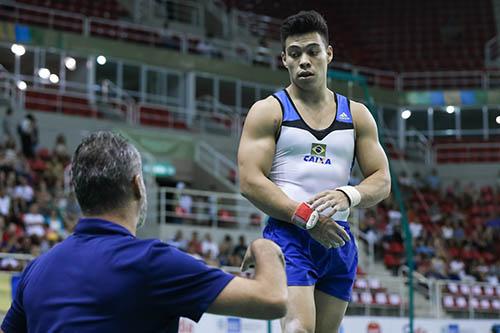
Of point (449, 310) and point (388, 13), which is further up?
point (388, 13)

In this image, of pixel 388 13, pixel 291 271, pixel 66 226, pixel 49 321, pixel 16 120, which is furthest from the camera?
pixel 388 13

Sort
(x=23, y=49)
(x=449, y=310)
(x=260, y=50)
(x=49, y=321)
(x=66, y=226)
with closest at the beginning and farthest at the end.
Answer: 1. (x=49, y=321)
2. (x=66, y=226)
3. (x=449, y=310)
4. (x=23, y=49)
5. (x=260, y=50)

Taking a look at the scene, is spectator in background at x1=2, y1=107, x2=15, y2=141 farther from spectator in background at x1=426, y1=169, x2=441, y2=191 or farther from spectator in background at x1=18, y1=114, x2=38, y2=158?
spectator in background at x1=426, y1=169, x2=441, y2=191

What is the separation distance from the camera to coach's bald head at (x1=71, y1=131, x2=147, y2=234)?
3152mm

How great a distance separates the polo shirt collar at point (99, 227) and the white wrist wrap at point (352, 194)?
2.22 meters

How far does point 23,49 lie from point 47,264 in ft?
83.8

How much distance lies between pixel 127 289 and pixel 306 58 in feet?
8.86

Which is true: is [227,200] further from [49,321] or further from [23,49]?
[49,321]

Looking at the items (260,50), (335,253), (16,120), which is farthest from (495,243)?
(335,253)

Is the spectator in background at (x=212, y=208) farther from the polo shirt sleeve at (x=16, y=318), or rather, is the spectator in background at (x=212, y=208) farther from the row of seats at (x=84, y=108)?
the polo shirt sleeve at (x=16, y=318)

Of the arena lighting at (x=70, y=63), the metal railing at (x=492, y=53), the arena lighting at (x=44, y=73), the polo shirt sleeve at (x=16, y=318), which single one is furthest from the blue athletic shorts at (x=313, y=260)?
the metal railing at (x=492, y=53)

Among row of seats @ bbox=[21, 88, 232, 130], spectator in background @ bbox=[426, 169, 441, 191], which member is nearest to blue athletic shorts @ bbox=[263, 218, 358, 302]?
row of seats @ bbox=[21, 88, 232, 130]

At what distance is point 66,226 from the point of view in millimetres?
17859

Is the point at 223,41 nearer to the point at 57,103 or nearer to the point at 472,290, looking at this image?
the point at 57,103
